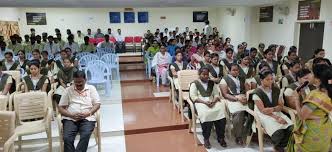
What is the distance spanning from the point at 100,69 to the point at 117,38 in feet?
24.2

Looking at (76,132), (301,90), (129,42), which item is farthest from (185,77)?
(129,42)

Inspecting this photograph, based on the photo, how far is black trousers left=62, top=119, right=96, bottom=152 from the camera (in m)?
2.92

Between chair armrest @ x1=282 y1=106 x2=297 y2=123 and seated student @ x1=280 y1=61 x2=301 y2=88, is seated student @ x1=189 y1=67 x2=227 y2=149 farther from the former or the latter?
seated student @ x1=280 y1=61 x2=301 y2=88

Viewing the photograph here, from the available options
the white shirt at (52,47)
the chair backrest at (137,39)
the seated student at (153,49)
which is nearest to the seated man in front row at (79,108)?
the seated student at (153,49)

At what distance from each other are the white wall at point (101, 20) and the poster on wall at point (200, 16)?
16cm

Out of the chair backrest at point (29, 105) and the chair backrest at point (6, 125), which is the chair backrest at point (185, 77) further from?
the chair backrest at point (6, 125)

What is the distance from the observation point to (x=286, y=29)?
7.90m

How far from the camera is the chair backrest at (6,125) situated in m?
2.64

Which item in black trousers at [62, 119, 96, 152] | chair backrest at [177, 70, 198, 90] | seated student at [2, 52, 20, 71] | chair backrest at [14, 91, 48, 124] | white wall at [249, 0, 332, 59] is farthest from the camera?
white wall at [249, 0, 332, 59]

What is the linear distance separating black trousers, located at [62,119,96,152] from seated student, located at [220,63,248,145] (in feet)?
6.06

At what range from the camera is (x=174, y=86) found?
4.94 meters

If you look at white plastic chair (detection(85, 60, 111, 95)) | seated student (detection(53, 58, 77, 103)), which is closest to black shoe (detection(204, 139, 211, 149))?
seated student (detection(53, 58, 77, 103))

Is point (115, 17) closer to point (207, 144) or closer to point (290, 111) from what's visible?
point (207, 144)

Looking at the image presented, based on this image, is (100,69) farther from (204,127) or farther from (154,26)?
(154,26)
